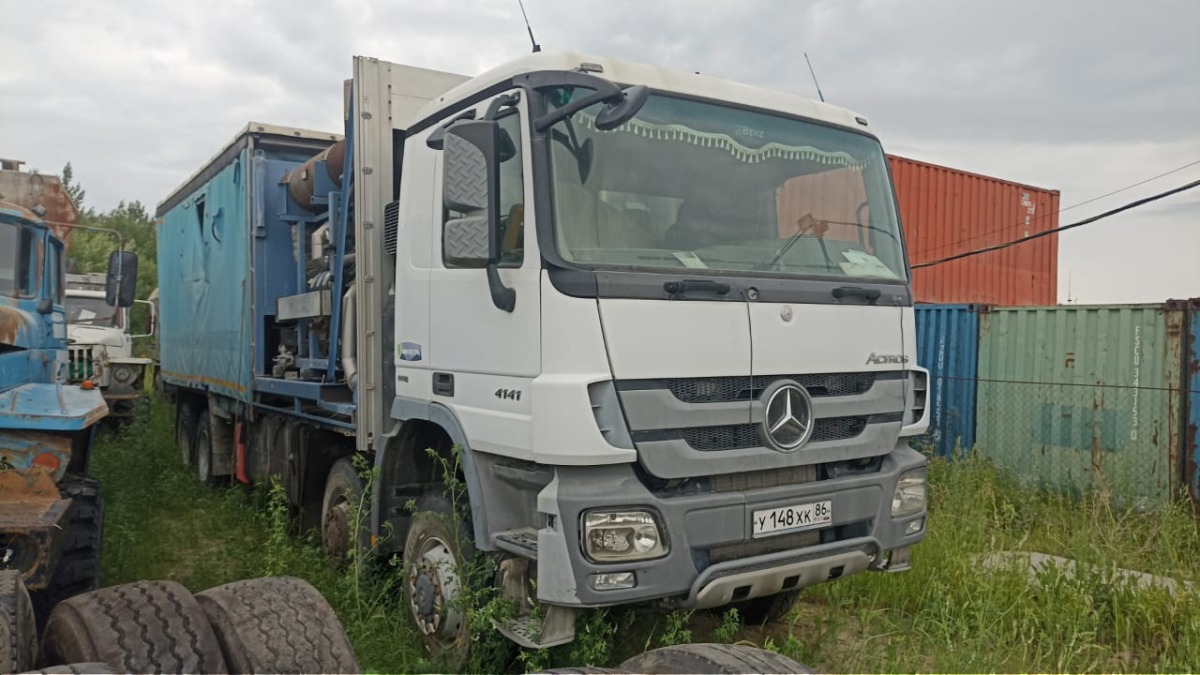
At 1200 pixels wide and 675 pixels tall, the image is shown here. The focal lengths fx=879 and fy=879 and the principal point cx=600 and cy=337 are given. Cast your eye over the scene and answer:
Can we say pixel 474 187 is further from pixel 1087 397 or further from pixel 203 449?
pixel 203 449

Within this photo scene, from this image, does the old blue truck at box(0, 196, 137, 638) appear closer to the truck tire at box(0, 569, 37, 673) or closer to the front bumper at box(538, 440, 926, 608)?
the truck tire at box(0, 569, 37, 673)

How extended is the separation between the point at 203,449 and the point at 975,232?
11.4 meters

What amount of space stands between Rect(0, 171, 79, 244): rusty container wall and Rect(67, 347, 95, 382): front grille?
3511 millimetres

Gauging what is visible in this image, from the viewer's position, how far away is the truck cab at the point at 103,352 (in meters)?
12.3

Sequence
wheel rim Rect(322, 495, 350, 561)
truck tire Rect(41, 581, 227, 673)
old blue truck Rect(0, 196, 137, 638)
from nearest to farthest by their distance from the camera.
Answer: truck tire Rect(41, 581, 227, 673)
old blue truck Rect(0, 196, 137, 638)
wheel rim Rect(322, 495, 350, 561)

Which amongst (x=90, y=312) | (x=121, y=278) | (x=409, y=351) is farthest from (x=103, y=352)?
(x=409, y=351)

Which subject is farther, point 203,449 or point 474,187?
point 203,449

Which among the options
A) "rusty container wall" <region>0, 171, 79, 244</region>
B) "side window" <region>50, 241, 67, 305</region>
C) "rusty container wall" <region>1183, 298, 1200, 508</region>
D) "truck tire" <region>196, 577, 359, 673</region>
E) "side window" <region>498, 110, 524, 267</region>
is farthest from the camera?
"rusty container wall" <region>0, 171, 79, 244</region>

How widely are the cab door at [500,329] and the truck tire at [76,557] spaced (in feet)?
7.31

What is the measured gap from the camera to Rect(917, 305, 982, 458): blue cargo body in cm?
919

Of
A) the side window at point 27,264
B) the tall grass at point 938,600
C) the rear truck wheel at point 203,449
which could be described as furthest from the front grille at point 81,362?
the side window at point 27,264

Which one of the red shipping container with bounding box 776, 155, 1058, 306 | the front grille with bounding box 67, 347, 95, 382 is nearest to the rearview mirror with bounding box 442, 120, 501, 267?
the red shipping container with bounding box 776, 155, 1058, 306

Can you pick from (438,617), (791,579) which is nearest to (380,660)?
(438,617)

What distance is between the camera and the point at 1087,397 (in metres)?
8.02
